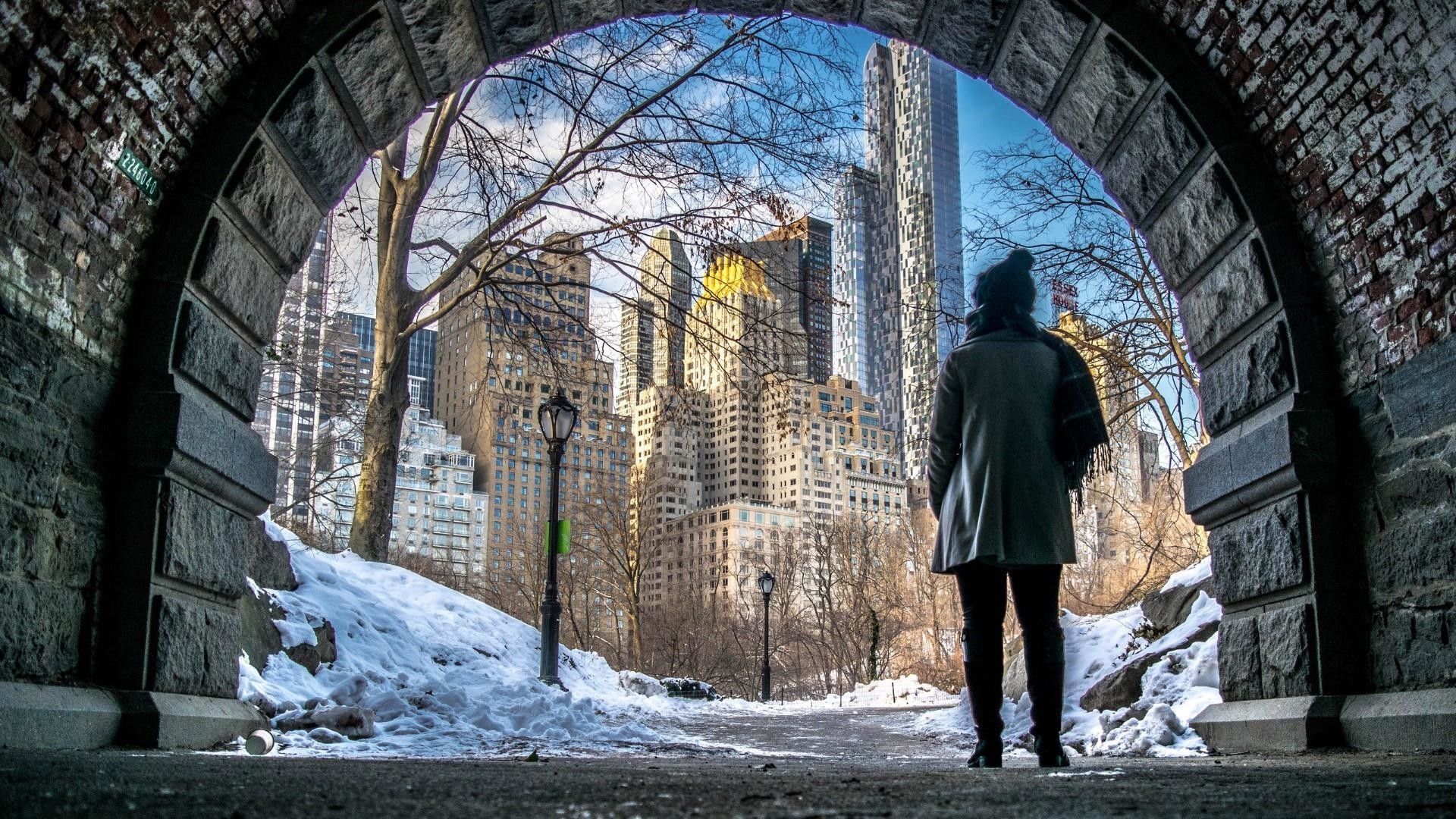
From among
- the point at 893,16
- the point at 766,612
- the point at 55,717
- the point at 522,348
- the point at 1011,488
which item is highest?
the point at 522,348

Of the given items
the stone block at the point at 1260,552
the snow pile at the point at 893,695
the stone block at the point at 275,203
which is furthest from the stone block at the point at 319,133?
the snow pile at the point at 893,695

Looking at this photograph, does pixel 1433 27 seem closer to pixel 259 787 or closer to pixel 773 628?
pixel 259 787

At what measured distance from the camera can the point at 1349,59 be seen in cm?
479

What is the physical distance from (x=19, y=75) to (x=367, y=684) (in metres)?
5.10

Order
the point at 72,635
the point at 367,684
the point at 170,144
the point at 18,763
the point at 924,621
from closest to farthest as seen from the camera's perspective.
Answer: the point at 18,763 → the point at 72,635 → the point at 170,144 → the point at 367,684 → the point at 924,621

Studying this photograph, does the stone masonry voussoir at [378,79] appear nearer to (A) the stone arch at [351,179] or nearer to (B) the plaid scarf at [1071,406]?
(A) the stone arch at [351,179]

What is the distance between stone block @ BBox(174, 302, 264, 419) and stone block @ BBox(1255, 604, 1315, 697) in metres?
4.99

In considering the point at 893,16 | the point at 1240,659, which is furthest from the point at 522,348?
the point at 1240,659

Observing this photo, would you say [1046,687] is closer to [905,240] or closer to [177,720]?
[177,720]

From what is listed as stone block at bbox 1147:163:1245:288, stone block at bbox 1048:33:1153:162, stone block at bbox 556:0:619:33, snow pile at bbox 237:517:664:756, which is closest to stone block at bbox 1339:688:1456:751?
stone block at bbox 1147:163:1245:288

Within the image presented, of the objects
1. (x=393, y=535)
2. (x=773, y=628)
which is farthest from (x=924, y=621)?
(x=393, y=535)

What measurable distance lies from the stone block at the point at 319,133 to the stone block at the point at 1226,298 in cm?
446

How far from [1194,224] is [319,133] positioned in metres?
4.40

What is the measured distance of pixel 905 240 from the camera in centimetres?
4331
